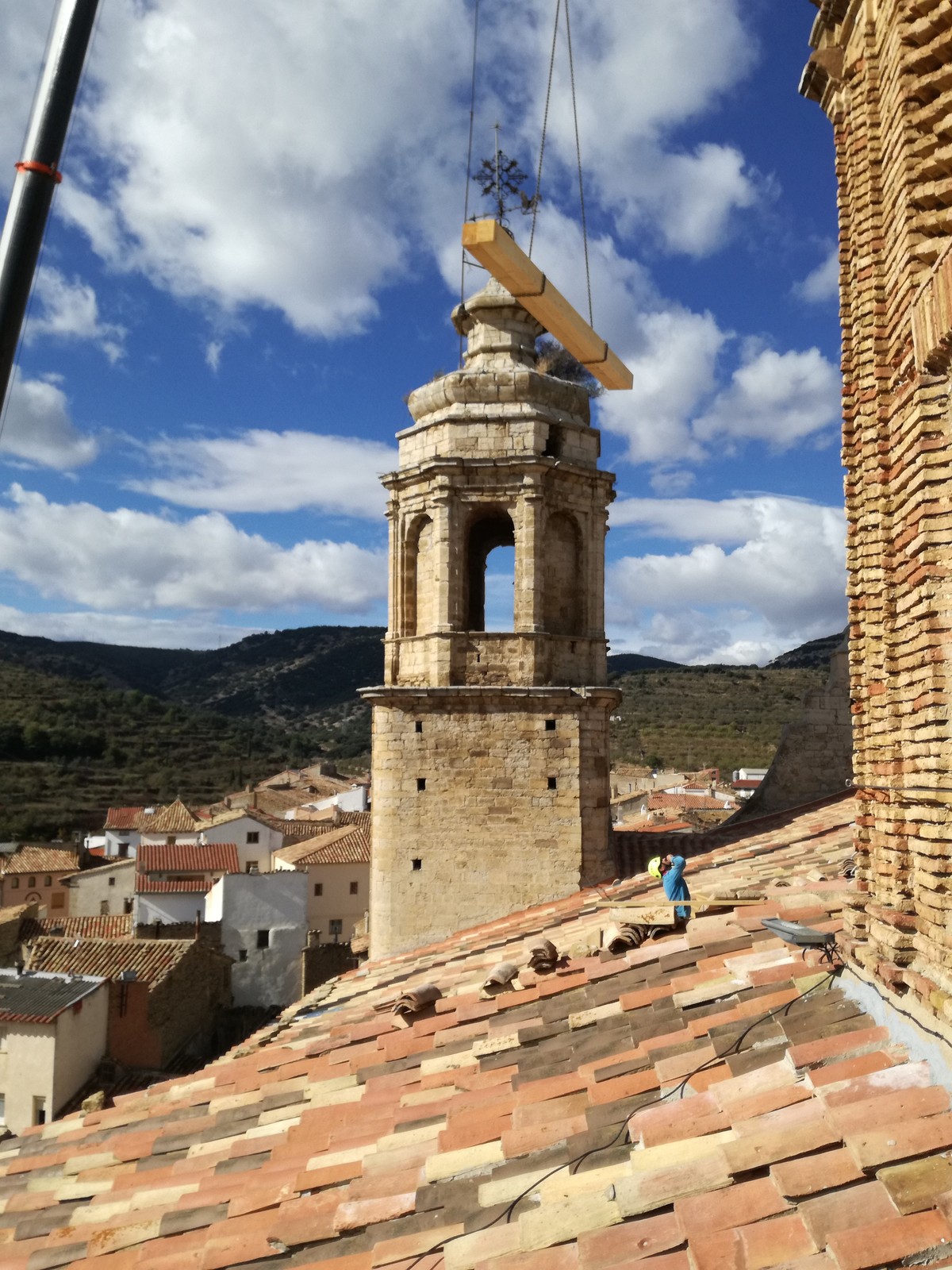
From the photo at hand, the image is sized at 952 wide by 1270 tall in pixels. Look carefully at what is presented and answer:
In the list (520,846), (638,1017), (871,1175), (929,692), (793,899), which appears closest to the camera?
(871,1175)

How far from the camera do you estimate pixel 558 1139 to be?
4.02 meters

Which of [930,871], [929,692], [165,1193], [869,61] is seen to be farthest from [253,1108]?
[869,61]

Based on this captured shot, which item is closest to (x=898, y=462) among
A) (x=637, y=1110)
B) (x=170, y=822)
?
(x=637, y=1110)

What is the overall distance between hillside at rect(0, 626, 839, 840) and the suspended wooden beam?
141ft

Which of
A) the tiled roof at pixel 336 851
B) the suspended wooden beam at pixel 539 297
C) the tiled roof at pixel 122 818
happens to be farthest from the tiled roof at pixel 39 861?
the suspended wooden beam at pixel 539 297

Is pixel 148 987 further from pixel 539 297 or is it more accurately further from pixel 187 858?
pixel 539 297

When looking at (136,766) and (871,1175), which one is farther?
(136,766)

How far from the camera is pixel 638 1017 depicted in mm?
4969

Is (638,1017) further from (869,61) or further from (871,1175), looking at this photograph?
(869,61)

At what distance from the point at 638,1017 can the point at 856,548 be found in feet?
8.35

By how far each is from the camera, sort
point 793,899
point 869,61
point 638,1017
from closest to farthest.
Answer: point 869,61 → point 638,1017 → point 793,899

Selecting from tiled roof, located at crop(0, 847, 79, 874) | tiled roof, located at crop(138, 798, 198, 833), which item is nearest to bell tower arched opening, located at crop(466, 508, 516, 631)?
tiled roof, located at crop(0, 847, 79, 874)

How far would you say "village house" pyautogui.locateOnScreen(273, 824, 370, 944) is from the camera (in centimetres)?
3188

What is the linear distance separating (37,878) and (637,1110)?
38.2 metres
